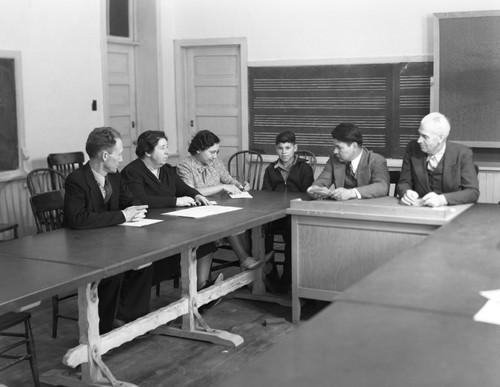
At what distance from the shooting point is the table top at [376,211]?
4027 mm

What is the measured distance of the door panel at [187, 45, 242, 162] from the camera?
743 cm

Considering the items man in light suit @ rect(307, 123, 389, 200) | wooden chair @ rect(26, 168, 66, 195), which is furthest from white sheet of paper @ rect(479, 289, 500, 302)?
wooden chair @ rect(26, 168, 66, 195)

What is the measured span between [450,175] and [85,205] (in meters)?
2.11

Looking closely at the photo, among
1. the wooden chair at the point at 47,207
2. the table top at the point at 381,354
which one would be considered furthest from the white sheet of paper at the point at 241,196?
the table top at the point at 381,354

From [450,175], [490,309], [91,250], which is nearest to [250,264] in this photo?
[450,175]

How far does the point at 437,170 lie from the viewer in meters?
4.52

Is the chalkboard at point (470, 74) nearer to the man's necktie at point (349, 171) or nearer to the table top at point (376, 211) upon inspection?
the man's necktie at point (349, 171)

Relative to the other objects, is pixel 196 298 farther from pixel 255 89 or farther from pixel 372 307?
pixel 255 89

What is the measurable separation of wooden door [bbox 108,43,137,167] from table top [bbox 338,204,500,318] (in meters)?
4.23

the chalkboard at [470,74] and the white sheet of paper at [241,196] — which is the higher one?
the chalkboard at [470,74]

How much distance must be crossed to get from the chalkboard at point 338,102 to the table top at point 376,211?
220 centimetres

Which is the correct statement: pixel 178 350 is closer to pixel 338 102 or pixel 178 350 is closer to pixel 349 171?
pixel 349 171

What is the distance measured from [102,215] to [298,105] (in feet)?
11.5

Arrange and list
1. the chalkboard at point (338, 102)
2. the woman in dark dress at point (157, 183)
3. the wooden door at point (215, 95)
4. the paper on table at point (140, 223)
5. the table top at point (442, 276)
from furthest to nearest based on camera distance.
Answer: the wooden door at point (215, 95), the chalkboard at point (338, 102), the woman in dark dress at point (157, 183), the paper on table at point (140, 223), the table top at point (442, 276)
